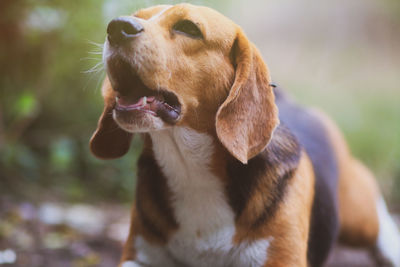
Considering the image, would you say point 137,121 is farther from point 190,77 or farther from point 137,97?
point 190,77

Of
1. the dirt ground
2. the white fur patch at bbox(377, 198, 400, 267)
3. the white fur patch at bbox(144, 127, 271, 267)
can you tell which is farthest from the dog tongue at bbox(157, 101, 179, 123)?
the white fur patch at bbox(377, 198, 400, 267)

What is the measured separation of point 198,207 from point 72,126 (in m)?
3.06

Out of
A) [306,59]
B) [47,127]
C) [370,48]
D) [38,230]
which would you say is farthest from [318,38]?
[38,230]

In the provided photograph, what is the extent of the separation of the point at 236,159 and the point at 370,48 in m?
7.39

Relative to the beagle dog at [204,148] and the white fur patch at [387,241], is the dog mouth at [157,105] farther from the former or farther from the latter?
the white fur patch at [387,241]

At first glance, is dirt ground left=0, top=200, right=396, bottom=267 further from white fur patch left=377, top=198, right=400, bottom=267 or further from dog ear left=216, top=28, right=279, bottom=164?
dog ear left=216, top=28, right=279, bottom=164

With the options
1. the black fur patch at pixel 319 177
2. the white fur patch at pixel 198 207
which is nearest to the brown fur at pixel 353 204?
the black fur patch at pixel 319 177

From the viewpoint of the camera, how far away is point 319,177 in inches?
120

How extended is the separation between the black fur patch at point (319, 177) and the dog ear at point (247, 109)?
1.54 ft

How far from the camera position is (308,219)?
2801 mm

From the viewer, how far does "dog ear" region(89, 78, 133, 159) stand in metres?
2.67

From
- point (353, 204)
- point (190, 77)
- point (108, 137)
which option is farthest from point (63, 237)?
point (190, 77)

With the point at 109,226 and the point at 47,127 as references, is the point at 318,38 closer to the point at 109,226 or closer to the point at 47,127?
the point at 47,127

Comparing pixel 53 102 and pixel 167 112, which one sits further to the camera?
pixel 53 102
